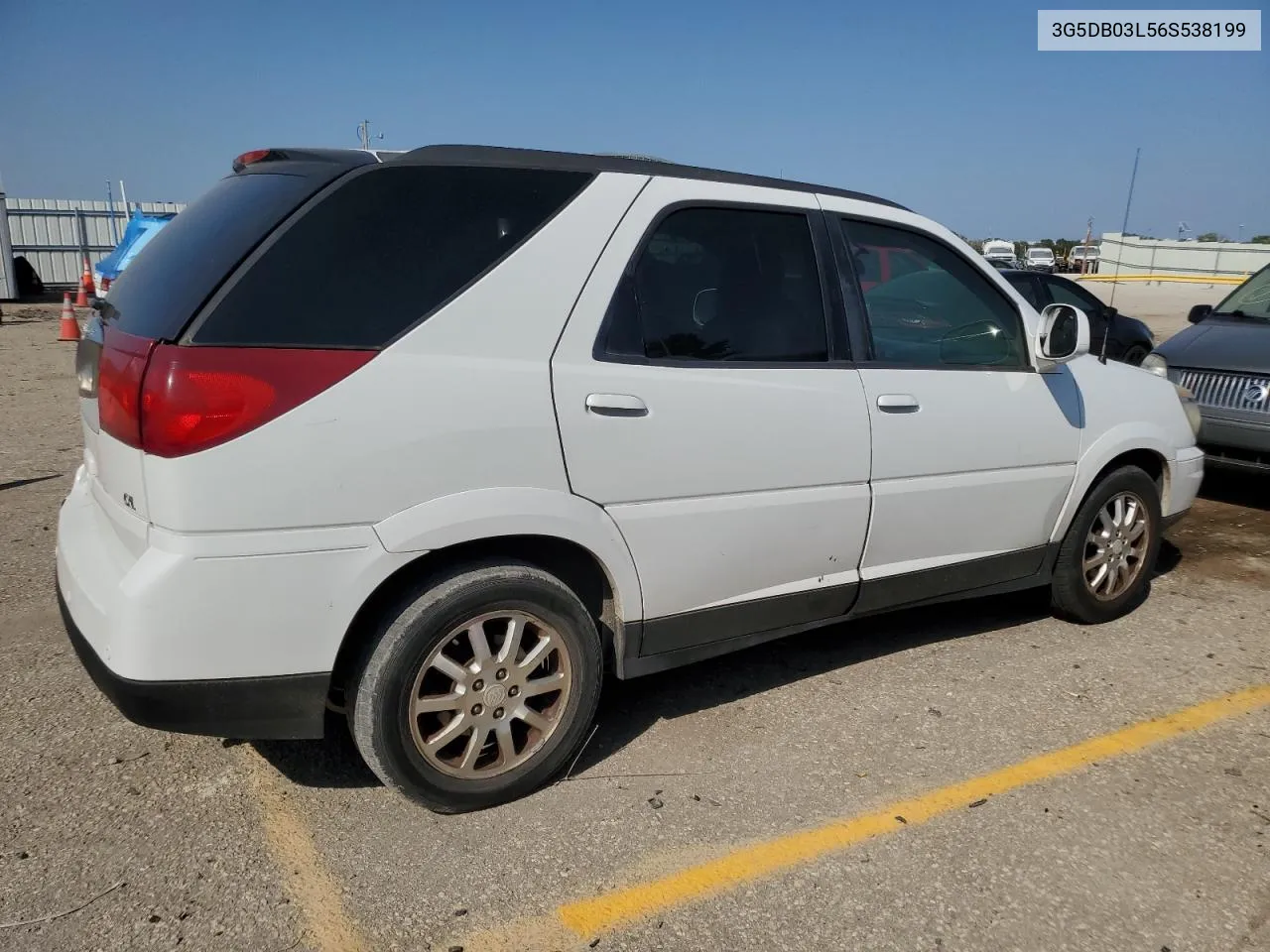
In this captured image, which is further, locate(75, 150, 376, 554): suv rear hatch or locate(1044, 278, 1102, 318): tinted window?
locate(1044, 278, 1102, 318): tinted window

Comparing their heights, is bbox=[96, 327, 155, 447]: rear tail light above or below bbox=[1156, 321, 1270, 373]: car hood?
above

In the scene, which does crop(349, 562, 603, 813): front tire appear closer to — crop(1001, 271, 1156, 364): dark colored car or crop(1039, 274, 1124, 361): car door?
crop(1001, 271, 1156, 364): dark colored car

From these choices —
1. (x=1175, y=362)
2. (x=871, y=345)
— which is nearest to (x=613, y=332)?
(x=871, y=345)

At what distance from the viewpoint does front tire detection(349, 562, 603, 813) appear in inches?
106

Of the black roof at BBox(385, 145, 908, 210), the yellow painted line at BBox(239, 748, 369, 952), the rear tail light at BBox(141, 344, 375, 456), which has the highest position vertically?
the black roof at BBox(385, 145, 908, 210)

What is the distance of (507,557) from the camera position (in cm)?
286

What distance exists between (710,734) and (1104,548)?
2.22 m

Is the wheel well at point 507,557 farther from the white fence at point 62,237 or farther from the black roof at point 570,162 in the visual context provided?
the white fence at point 62,237

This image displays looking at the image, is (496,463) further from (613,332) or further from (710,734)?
(710,734)

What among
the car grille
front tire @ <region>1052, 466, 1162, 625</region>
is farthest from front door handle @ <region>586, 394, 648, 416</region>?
the car grille

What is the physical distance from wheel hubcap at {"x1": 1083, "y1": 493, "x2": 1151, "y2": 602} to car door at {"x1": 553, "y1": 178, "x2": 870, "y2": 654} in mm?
1529

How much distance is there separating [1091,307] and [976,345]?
30.2 feet

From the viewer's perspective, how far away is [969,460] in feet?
12.4

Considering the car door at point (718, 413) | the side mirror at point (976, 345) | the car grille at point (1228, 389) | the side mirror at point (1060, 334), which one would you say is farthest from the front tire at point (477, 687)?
the car grille at point (1228, 389)
